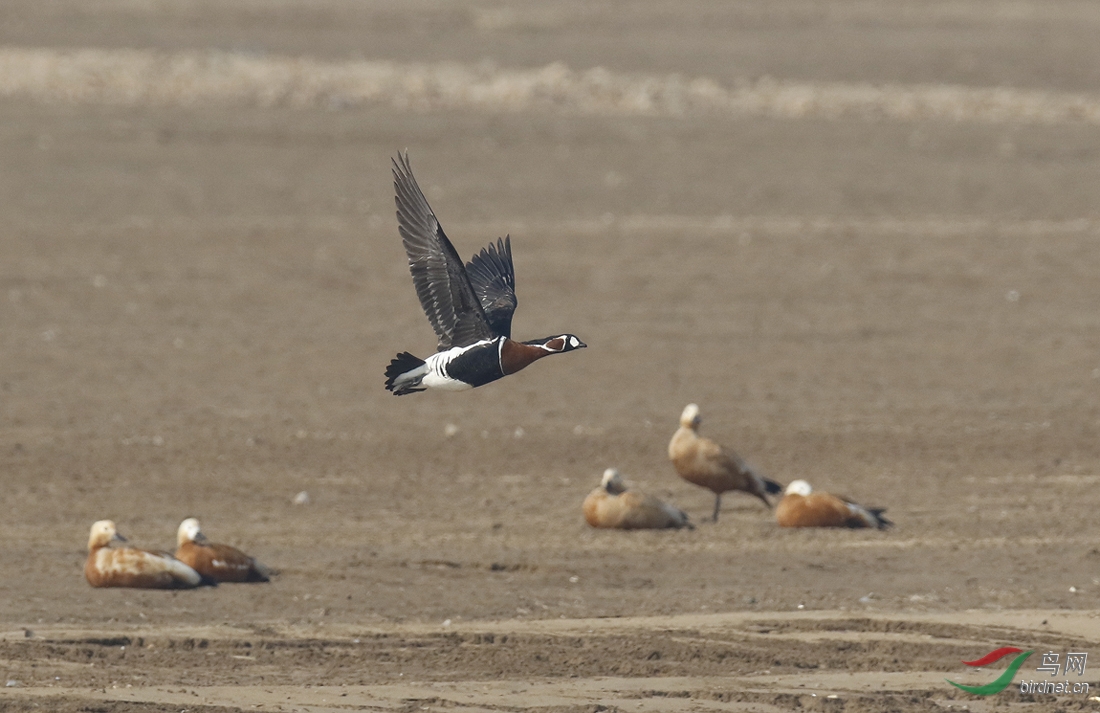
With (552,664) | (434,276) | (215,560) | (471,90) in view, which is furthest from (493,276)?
(471,90)

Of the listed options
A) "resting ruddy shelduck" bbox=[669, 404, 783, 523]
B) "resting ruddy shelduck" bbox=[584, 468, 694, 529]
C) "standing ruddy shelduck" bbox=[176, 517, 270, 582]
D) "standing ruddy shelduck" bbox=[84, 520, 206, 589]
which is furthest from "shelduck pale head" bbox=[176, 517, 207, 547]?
"resting ruddy shelduck" bbox=[669, 404, 783, 523]

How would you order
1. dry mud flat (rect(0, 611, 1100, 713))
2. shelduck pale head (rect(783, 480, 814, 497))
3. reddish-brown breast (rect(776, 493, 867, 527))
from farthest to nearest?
shelduck pale head (rect(783, 480, 814, 497)) → reddish-brown breast (rect(776, 493, 867, 527)) → dry mud flat (rect(0, 611, 1100, 713))

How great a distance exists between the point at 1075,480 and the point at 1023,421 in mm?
1511

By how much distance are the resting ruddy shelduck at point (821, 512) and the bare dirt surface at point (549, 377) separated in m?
0.15

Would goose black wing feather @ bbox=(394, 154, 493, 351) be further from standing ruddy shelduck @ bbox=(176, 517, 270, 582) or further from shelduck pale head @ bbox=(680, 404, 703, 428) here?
shelduck pale head @ bbox=(680, 404, 703, 428)

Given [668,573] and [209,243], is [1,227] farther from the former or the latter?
[668,573]

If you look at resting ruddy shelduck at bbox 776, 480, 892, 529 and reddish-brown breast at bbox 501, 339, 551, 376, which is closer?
reddish-brown breast at bbox 501, 339, 551, 376

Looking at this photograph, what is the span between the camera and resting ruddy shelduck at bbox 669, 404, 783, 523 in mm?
11844

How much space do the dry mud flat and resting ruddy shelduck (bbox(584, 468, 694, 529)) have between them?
1622 millimetres

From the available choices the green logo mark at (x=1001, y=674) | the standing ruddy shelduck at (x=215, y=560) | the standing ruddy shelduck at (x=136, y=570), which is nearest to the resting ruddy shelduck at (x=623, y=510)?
the standing ruddy shelduck at (x=215, y=560)

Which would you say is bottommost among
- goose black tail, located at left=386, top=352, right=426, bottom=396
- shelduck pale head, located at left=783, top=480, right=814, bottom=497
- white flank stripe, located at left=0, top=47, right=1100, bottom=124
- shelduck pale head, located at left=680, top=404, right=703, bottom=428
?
goose black tail, located at left=386, top=352, right=426, bottom=396

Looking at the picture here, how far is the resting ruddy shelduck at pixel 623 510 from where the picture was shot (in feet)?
37.8

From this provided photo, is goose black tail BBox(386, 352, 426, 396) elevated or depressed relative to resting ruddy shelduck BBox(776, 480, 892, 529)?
depressed

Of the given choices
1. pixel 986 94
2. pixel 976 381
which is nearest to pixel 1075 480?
pixel 976 381
